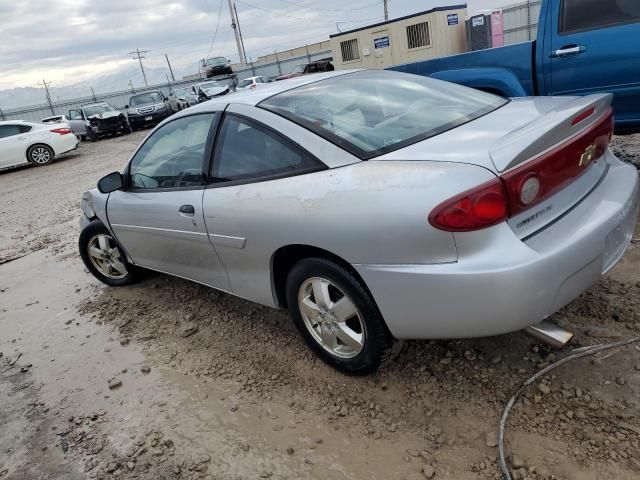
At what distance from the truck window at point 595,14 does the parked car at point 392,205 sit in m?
2.08

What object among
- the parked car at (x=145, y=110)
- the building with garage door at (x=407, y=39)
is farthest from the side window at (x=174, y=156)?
the parked car at (x=145, y=110)

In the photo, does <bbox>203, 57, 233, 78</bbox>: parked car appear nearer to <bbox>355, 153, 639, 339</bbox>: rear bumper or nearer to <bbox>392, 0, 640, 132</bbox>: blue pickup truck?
<bbox>392, 0, 640, 132</bbox>: blue pickup truck

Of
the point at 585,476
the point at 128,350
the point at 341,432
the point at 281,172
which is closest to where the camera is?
the point at 585,476

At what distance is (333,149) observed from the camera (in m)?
2.41

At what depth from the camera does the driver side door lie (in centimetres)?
312

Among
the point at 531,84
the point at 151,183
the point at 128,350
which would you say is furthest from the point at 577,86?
the point at 128,350

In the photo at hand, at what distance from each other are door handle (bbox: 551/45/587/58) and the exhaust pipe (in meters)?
3.28

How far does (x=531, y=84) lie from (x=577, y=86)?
1.32ft

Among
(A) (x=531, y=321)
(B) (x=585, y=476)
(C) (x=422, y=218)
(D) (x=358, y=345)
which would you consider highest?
(C) (x=422, y=218)

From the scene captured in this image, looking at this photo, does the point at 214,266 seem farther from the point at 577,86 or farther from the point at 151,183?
the point at 577,86

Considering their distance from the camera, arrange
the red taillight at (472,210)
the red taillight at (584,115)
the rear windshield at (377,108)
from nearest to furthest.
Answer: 1. the red taillight at (472,210)
2. the red taillight at (584,115)
3. the rear windshield at (377,108)

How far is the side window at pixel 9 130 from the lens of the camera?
572 inches

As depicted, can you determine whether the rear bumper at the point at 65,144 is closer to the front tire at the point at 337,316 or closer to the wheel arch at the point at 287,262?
the wheel arch at the point at 287,262

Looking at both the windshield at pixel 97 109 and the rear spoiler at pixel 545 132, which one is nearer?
the rear spoiler at pixel 545 132
